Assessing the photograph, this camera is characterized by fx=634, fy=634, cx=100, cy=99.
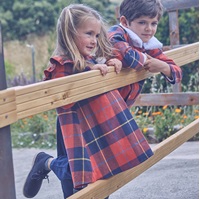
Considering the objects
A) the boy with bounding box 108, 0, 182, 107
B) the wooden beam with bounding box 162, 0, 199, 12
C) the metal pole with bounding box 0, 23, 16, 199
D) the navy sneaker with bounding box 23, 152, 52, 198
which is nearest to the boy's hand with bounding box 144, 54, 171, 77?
the boy with bounding box 108, 0, 182, 107

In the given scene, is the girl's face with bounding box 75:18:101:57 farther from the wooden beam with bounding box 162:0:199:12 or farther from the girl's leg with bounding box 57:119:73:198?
the wooden beam with bounding box 162:0:199:12

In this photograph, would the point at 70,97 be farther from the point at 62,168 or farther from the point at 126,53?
the point at 62,168

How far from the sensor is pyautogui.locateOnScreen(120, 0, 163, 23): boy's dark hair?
3746 mm

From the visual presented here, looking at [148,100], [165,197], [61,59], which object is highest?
[61,59]

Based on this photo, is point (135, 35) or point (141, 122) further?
point (141, 122)

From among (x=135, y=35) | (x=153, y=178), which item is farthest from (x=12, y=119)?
(x=153, y=178)

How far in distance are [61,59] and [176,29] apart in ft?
15.1

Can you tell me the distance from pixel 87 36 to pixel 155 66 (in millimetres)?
554

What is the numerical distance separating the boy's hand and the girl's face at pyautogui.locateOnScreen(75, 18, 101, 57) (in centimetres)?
44

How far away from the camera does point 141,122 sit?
26.5 feet

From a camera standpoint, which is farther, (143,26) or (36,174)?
(36,174)

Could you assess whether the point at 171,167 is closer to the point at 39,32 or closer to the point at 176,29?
the point at 176,29

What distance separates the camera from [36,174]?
4117 mm

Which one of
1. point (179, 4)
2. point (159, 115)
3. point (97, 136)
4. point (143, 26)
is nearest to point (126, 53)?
point (143, 26)
